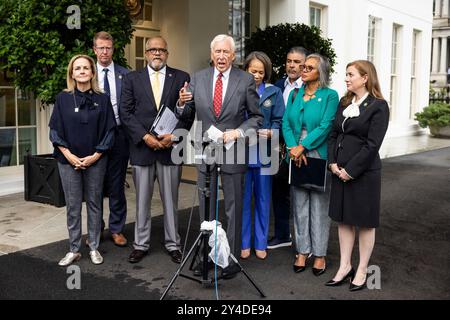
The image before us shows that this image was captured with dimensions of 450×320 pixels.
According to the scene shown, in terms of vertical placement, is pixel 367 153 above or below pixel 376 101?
below

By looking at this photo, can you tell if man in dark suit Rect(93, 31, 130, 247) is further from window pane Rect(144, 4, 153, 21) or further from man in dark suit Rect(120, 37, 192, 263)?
window pane Rect(144, 4, 153, 21)

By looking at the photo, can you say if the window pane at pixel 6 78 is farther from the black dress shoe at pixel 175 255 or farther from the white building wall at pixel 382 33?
the white building wall at pixel 382 33

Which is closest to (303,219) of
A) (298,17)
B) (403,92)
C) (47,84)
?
(47,84)

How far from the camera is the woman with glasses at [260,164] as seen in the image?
487cm

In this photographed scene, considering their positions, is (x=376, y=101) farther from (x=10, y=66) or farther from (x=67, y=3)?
(x=10, y=66)

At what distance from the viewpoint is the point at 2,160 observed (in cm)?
768

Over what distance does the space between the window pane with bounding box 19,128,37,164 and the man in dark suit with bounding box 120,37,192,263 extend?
3592 mm

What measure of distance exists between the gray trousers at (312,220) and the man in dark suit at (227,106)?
53 centimetres

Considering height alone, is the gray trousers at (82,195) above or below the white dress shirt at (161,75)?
below

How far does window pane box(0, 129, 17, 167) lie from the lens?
7.65 m

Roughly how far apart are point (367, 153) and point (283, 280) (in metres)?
1.22

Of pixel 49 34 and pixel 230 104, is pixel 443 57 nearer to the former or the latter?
pixel 49 34

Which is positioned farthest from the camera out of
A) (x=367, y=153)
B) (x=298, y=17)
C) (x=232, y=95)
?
(x=298, y=17)

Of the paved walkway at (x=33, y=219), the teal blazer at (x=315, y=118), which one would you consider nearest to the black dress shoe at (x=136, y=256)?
the paved walkway at (x=33, y=219)
